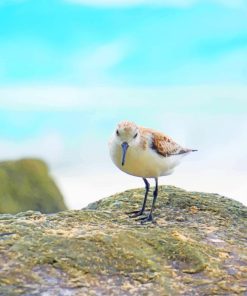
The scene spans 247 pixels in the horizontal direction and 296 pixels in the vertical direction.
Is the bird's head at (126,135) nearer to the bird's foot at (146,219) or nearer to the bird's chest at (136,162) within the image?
the bird's chest at (136,162)

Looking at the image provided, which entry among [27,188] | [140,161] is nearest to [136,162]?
[140,161]

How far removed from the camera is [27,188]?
27922 mm

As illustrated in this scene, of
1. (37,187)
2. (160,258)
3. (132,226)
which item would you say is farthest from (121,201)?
(37,187)

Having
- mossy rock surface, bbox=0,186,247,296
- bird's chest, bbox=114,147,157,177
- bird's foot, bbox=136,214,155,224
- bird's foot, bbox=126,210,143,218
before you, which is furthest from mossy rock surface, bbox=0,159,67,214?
A: mossy rock surface, bbox=0,186,247,296

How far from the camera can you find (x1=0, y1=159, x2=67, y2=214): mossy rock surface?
26766mm

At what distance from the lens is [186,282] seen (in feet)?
16.7

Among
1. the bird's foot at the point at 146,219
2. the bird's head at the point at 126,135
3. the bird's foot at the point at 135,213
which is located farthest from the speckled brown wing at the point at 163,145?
the bird's foot at the point at 146,219

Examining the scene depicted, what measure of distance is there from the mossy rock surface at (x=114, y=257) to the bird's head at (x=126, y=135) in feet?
2.33

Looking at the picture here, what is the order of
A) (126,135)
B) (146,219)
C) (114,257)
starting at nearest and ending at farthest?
(114,257) < (146,219) < (126,135)

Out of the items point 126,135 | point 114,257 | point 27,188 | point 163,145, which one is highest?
point 126,135

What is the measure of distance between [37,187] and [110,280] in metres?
23.0

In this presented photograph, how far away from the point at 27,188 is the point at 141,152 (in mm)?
21480

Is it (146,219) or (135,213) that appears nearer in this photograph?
(146,219)

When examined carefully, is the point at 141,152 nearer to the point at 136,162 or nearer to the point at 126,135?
the point at 136,162
